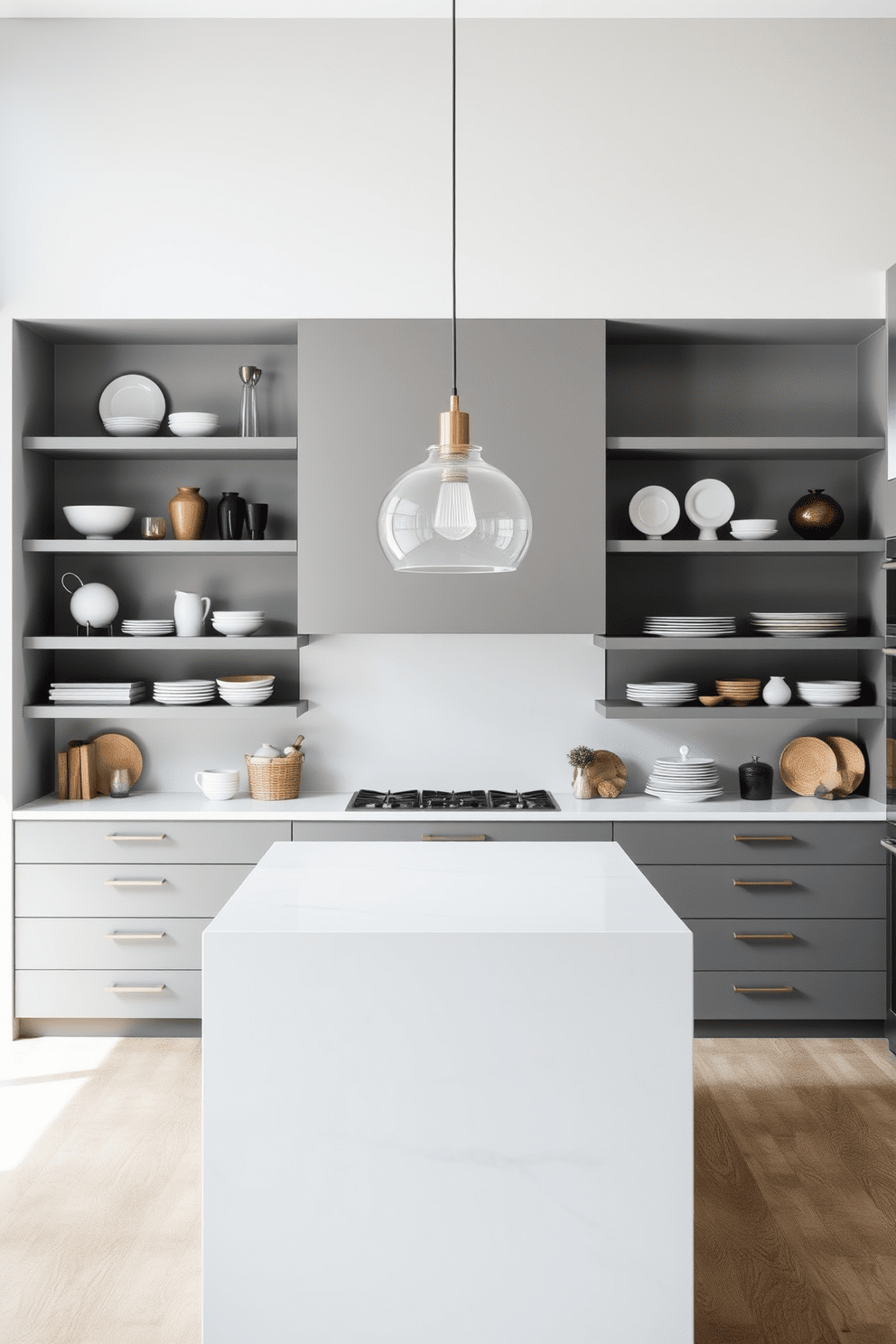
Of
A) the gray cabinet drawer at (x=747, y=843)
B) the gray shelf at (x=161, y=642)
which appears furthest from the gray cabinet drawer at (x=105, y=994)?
the gray cabinet drawer at (x=747, y=843)

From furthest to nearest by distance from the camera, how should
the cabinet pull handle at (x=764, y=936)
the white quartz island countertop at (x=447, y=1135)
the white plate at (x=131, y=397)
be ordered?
the white plate at (x=131, y=397)
the cabinet pull handle at (x=764, y=936)
the white quartz island countertop at (x=447, y=1135)

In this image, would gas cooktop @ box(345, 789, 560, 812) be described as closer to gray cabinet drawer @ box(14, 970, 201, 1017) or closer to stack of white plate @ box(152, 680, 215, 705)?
stack of white plate @ box(152, 680, 215, 705)

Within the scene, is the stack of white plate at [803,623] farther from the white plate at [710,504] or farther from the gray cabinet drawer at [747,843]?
the gray cabinet drawer at [747,843]

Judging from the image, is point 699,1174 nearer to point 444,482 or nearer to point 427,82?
point 444,482

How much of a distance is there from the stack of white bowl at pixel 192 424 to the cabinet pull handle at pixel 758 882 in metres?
2.53

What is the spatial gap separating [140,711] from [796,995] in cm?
259

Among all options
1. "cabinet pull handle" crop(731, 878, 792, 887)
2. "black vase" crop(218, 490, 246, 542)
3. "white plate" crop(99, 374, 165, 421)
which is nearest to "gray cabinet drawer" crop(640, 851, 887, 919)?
"cabinet pull handle" crop(731, 878, 792, 887)

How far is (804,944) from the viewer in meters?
3.72

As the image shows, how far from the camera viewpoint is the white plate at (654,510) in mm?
4016

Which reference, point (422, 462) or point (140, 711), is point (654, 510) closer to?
point (422, 462)

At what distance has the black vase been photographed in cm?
391

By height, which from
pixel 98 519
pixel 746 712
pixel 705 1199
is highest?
pixel 98 519

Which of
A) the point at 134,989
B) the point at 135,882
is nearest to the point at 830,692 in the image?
the point at 135,882

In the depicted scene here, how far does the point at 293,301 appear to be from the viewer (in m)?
3.74
